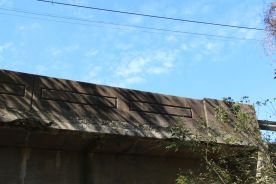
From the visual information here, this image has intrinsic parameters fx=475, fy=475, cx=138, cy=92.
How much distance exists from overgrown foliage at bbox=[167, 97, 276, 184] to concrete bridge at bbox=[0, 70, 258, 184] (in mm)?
135

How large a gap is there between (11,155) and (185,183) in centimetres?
272

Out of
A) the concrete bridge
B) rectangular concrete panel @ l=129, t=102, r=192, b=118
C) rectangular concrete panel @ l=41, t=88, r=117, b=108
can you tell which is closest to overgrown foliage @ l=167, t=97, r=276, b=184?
the concrete bridge

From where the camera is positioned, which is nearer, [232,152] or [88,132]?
[88,132]

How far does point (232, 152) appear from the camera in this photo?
7.99 m

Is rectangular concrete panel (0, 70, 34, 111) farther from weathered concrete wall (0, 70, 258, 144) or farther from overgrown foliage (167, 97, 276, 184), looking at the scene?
overgrown foliage (167, 97, 276, 184)

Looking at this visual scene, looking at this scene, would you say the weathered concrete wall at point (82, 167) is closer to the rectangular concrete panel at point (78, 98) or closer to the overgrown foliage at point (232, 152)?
the overgrown foliage at point (232, 152)

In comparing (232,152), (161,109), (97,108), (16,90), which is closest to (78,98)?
(97,108)

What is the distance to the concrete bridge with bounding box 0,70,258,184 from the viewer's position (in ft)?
23.7

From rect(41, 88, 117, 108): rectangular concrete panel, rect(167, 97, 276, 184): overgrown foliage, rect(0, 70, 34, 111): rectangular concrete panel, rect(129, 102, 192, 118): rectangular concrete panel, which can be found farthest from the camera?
rect(129, 102, 192, 118): rectangular concrete panel

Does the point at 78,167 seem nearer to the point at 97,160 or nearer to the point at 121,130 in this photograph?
the point at 97,160

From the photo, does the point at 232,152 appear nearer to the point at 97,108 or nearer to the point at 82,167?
the point at 97,108

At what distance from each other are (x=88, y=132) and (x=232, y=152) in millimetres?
2478

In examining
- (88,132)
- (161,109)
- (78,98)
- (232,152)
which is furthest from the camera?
(161,109)

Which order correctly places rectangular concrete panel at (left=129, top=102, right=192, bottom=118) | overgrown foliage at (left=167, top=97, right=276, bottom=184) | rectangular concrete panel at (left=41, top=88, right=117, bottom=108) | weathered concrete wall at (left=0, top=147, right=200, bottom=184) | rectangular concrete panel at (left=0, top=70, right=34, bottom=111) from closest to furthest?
overgrown foliage at (left=167, top=97, right=276, bottom=184) → rectangular concrete panel at (left=0, top=70, right=34, bottom=111) → weathered concrete wall at (left=0, top=147, right=200, bottom=184) → rectangular concrete panel at (left=41, top=88, right=117, bottom=108) → rectangular concrete panel at (left=129, top=102, right=192, bottom=118)
